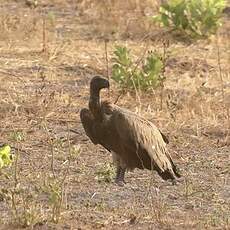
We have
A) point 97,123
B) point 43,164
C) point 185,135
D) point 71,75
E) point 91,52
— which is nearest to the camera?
point 97,123

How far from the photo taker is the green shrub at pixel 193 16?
46.4 ft

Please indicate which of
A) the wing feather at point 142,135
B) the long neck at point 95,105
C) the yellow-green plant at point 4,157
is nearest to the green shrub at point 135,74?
the long neck at point 95,105

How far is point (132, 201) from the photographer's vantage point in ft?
23.9

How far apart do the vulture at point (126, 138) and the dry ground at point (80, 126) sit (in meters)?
0.16

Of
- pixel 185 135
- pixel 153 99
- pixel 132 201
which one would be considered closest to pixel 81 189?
pixel 132 201

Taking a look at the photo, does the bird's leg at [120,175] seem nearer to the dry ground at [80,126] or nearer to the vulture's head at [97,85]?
the dry ground at [80,126]

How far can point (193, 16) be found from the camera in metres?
14.2

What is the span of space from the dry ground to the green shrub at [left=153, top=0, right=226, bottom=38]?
25cm

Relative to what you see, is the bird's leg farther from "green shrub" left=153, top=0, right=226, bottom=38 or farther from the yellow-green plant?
"green shrub" left=153, top=0, right=226, bottom=38

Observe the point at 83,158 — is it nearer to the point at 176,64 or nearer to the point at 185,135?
the point at 185,135

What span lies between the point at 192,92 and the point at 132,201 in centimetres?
457

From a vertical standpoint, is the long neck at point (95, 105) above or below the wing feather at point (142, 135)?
above

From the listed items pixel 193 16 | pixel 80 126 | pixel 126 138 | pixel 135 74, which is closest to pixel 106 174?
pixel 126 138

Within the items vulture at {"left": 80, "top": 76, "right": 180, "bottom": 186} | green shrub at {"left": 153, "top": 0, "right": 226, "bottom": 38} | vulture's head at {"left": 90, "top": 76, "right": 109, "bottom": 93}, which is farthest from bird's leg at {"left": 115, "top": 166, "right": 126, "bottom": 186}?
green shrub at {"left": 153, "top": 0, "right": 226, "bottom": 38}
